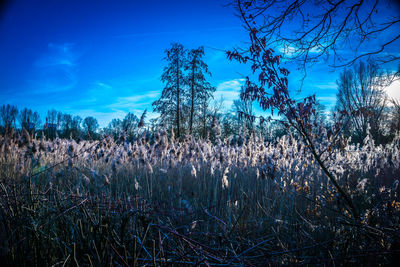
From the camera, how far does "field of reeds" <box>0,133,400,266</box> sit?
144 centimetres

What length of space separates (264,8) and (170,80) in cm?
1690

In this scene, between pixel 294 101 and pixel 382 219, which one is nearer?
pixel 382 219

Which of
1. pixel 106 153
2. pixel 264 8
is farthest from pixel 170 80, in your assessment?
pixel 264 8

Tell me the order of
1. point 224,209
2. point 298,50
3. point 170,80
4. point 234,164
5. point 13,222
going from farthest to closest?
point 170,80 < point 234,164 < point 298,50 < point 224,209 < point 13,222

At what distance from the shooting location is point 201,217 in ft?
9.04

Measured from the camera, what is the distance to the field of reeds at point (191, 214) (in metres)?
1.44

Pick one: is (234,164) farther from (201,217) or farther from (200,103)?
(200,103)

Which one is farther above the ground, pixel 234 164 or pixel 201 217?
pixel 234 164

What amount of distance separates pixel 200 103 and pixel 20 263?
18974mm

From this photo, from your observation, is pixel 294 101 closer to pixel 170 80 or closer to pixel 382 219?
pixel 382 219

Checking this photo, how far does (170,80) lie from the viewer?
63.8 feet

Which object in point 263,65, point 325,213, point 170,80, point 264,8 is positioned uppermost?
point 170,80

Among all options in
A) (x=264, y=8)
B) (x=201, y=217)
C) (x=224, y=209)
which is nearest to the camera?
(x=201, y=217)

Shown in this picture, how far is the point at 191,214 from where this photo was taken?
2166 millimetres
